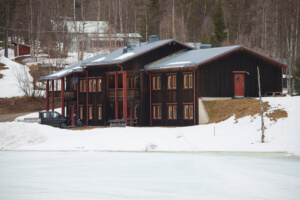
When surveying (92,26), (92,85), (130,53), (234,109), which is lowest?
(234,109)

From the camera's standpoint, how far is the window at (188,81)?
47625mm

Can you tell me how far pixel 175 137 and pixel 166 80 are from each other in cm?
1128

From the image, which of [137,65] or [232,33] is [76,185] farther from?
[232,33]

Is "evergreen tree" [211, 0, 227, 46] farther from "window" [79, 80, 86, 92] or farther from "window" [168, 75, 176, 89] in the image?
"window" [168, 75, 176, 89]

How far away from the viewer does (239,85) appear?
48844mm

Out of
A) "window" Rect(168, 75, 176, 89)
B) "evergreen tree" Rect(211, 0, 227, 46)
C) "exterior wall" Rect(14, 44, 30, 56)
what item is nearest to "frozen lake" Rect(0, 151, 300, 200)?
"window" Rect(168, 75, 176, 89)

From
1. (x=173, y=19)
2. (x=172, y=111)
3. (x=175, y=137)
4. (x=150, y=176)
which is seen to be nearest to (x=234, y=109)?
(x=175, y=137)

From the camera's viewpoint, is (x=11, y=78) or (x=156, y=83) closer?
(x=156, y=83)

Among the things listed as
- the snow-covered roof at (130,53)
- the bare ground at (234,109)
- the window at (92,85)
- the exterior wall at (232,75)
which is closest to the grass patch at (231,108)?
the bare ground at (234,109)

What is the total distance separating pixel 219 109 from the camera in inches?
1769

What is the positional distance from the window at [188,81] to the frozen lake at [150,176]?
14050 millimetres

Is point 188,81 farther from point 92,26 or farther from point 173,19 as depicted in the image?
point 92,26

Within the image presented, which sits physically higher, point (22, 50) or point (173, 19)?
point (173, 19)

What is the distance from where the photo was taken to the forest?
83.7 m
